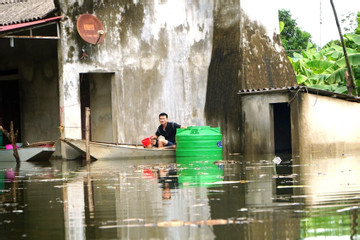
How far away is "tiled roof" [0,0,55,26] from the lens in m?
20.4

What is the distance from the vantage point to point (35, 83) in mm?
23719

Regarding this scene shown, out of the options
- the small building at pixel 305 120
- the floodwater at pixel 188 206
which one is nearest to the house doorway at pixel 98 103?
the small building at pixel 305 120

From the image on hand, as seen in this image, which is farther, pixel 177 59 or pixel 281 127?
pixel 281 127

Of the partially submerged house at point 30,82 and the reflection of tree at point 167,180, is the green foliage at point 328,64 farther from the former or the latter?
the reflection of tree at point 167,180

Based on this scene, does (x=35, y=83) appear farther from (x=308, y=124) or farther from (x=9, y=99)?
(x=308, y=124)

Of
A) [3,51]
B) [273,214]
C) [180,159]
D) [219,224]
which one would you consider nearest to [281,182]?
[273,214]

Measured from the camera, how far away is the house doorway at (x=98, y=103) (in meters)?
22.5

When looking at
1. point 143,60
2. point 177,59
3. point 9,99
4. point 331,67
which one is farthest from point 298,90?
point 331,67

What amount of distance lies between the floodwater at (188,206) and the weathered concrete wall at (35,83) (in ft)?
36.2

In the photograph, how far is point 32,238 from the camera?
5871mm

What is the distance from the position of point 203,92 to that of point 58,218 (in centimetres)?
1667

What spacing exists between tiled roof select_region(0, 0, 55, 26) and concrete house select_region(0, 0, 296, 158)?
47mm

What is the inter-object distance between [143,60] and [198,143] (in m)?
3.63

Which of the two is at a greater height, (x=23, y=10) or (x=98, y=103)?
(x=23, y=10)
